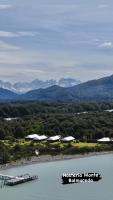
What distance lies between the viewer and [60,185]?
4366 cm

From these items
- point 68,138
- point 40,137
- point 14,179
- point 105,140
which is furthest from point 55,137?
point 14,179

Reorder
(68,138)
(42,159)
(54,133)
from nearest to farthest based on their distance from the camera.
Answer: (42,159) < (68,138) < (54,133)

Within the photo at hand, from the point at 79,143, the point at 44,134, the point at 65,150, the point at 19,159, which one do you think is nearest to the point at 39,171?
the point at 19,159

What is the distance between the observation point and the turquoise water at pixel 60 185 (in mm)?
39938

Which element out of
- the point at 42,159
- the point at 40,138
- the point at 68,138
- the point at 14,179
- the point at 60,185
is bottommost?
the point at 60,185

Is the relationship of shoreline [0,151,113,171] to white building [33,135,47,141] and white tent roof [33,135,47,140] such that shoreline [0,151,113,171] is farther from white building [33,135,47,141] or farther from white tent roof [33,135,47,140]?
white tent roof [33,135,47,140]

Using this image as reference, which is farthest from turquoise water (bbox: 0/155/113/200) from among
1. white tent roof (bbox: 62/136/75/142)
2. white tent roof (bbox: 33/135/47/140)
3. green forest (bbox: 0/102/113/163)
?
white tent roof (bbox: 33/135/47/140)

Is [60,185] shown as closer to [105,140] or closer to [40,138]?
[40,138]

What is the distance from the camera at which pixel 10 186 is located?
45.8 m

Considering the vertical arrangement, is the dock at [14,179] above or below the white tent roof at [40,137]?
below

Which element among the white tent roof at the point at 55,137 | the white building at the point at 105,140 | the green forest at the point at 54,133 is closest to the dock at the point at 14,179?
the green forest at the point at 54,133

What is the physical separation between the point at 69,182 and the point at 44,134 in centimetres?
2804

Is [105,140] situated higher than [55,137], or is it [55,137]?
[55,137]

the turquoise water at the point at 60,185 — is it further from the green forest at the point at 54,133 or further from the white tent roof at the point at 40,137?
the white tent roof at the point at 40,137
